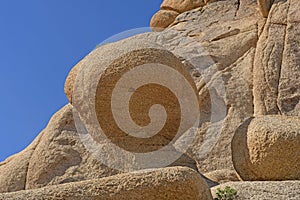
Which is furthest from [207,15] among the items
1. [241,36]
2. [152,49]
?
[152,49]

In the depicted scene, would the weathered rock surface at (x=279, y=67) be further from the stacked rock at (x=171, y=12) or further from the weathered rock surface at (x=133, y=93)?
the stacked rock at (x=171, y=12)

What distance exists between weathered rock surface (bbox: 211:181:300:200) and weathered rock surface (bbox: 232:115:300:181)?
547 mm

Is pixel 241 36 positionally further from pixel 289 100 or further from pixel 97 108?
pixel 97 108

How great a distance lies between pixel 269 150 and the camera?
731 centimetres

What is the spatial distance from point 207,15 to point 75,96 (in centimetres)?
576

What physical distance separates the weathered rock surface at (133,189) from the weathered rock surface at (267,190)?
27.0 inches

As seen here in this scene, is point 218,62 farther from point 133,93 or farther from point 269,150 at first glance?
point 269,150

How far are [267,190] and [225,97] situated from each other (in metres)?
4.68

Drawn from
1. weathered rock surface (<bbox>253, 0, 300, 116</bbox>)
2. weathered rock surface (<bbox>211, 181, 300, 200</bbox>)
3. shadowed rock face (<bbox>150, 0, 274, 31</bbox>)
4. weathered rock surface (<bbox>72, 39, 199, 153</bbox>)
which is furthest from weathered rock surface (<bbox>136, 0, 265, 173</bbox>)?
weathered rock surface (<bbox>211, 181, 300, 200</bbox>)

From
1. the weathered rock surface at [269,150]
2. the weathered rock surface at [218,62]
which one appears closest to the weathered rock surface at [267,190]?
the weathered rock surface at [269,150]

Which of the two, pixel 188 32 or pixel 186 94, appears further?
pixel 188 32

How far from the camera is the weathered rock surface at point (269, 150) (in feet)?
23.8

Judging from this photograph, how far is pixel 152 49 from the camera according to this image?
8.91 meters

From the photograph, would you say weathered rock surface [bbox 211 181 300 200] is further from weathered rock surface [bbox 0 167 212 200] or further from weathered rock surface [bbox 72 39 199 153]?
weathered rock surface [bbox 72 39 199 153]
